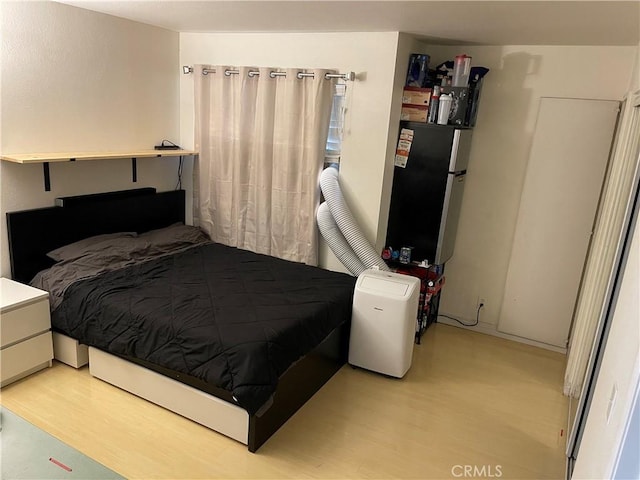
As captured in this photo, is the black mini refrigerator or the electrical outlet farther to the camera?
the electrical outlet

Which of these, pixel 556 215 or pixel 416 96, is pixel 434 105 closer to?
pixel 416 96

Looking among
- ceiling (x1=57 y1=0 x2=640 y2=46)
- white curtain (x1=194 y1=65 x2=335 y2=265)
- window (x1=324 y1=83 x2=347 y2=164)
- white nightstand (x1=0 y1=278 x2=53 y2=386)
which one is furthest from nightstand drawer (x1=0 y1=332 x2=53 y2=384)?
window (x1=324 y1=83 x2=347 y2=164)

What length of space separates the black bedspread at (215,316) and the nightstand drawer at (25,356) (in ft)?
0.44

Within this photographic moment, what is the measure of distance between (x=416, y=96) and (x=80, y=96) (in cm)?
251

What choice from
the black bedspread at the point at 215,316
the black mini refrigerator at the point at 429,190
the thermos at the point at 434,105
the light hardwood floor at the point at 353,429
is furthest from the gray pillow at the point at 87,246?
the thermos at the point at 434,105

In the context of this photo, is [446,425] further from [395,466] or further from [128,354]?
[128,354]

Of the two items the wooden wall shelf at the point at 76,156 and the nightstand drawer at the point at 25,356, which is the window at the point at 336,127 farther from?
the nightstand drawer at the point at 25,356

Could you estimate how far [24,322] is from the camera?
9.28ft

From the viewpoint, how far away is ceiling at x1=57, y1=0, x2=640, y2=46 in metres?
2.42

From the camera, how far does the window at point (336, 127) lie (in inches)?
144

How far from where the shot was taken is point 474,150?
3.82 meters

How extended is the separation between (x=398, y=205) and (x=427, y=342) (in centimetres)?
113

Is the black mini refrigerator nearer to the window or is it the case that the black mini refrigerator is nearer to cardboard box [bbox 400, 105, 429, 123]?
cardboard box [bbox 400, 105, 429, 123]
